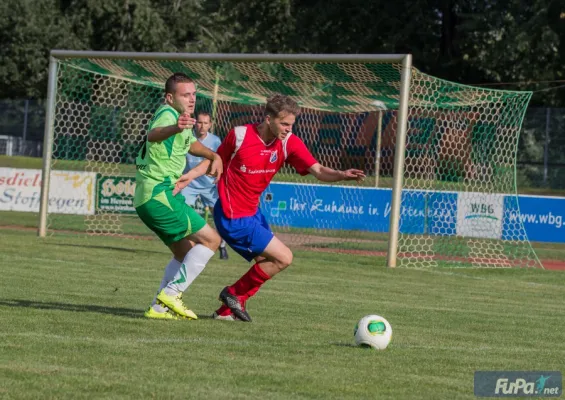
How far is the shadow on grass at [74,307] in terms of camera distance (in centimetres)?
909

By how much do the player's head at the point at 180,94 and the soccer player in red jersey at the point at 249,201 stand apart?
45 centimetres

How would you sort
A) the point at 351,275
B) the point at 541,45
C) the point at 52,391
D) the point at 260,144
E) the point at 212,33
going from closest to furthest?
1. the point at 52,391
2. the point at 260,144
3. the point at 351,275
4. the point at 541,45
5. the point at 212,33

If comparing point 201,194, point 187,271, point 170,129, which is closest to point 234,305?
point 187,271

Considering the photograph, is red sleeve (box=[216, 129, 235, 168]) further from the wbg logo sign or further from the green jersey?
the wbg logo sign

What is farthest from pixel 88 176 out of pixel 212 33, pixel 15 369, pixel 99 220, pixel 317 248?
pixel 212 33

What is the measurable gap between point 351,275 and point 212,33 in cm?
3874

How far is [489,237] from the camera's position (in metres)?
19.0

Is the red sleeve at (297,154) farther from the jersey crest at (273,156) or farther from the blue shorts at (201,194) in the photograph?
the blue shorts at (201,194)

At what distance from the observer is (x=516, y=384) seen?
232 inches

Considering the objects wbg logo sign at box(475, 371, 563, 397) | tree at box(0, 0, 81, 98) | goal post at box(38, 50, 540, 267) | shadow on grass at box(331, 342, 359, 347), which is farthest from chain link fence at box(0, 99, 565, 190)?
tree at box(0, 0, 81, 98)

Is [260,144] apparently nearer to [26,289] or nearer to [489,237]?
[26,289]

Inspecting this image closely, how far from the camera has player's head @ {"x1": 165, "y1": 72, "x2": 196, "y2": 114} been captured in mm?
8852

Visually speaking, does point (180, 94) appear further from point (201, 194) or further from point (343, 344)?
point (201, 194)

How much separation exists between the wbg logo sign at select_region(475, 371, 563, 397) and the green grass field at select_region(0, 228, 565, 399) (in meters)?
0.13
